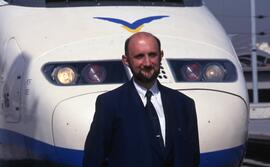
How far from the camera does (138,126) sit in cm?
416

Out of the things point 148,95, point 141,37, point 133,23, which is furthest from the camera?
point 133,23

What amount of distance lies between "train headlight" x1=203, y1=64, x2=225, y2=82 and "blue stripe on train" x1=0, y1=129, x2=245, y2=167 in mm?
558

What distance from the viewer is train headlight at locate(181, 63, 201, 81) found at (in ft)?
21.6

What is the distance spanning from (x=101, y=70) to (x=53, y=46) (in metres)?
0.44

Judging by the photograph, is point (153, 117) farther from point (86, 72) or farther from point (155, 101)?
point (86, 72)

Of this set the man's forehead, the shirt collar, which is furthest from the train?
the man's forehead

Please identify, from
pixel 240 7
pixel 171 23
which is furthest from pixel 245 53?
pixel 171 23

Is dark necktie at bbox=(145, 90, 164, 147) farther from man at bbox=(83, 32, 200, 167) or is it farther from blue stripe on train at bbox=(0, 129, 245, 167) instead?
blue stripe on train at bbox=(0, 129, 245, 167)

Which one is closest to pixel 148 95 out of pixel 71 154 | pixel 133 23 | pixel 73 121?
pixel 73 121

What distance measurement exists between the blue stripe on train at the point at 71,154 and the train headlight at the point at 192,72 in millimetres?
616

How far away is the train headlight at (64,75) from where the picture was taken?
6391 mm

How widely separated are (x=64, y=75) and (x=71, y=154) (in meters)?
0.64

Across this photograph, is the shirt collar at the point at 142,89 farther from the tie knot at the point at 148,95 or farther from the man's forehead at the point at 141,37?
the man's forehead at the point at 141,37

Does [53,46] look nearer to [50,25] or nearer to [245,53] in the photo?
[50,25]
